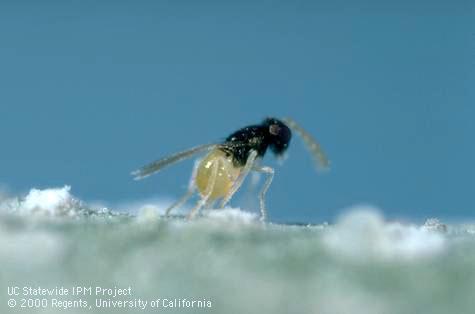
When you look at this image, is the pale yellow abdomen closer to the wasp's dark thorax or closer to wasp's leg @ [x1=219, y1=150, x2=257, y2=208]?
wasp's leg @ [x1=219, y1=150, x2=257, y2=208]

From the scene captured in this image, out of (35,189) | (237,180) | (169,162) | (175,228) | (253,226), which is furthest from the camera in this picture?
(237,180)

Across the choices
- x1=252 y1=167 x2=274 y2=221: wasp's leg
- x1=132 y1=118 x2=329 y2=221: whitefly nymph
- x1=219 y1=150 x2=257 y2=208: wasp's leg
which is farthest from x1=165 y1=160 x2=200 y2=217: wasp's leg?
x1=252 y1=167 x2=274 y2=221: wasp's leg

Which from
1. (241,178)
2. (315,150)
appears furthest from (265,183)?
(315,150)

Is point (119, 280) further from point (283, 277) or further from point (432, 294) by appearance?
point (432, 294)

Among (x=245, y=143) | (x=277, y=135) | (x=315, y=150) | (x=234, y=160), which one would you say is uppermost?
(x=277, y=135)

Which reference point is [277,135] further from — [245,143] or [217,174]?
[217,174]

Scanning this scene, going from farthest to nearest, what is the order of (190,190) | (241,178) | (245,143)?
(245,143) → (241,178) → (190,190)

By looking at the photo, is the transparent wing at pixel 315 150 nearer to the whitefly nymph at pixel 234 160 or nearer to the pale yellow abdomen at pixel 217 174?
the whitefly nymph at pixel 234 160

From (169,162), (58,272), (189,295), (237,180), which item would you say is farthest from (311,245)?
(237,180)
